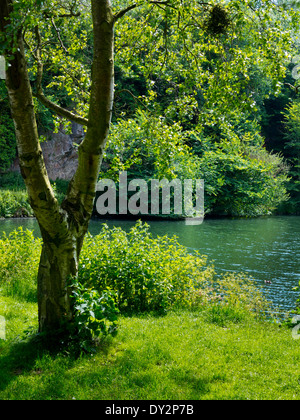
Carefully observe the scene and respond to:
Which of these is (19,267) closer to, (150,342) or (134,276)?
(134,276)

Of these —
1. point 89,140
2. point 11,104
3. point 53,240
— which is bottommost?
point 53,240

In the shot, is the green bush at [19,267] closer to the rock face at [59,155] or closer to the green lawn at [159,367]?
the green lawn at [159,367]

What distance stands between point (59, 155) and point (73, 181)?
28.5m

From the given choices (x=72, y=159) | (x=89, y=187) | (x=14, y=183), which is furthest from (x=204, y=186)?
(x=89, y=187)

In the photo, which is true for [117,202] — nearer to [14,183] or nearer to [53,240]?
[14,183]

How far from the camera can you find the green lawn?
3.80 meters

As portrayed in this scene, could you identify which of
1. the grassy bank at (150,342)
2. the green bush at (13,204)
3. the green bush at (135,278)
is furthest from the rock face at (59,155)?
the green bush at (135,278)

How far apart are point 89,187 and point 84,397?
2299 millimetres

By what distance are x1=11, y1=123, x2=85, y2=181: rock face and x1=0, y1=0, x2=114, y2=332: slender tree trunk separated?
27.7 meters

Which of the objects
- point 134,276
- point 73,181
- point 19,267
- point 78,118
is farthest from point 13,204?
point 73,181

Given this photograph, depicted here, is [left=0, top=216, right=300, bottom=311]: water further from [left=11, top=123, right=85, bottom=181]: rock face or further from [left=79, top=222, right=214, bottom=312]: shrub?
[left=11, top=123, right=85, bottom=181]: rock face

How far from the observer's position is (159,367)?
171 inches

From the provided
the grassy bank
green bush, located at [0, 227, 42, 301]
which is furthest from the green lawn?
green bush, located at [0, 227, 42, 301]

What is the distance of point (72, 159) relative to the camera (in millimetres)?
32812
